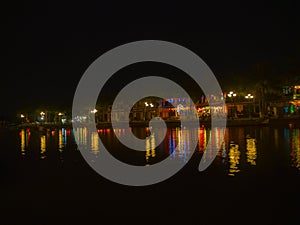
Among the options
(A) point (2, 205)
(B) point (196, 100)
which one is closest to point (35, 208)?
(A) point (2, 205)

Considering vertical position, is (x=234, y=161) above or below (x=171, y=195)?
above

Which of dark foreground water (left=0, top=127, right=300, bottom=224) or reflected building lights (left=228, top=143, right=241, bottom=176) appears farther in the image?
reflected building lights (left=228, top=143, right=241, bottom=176)

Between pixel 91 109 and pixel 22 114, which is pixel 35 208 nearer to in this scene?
pixel 91 109

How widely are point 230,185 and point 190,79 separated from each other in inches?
2384

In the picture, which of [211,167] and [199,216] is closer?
[199,216]

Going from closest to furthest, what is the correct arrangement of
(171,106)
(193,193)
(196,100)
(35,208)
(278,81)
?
1. (35,208)
2. (193,193)
3. (278,81)
4. (196,100)
5. (171,106)

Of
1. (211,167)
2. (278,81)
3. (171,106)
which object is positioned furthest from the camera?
(171,106)

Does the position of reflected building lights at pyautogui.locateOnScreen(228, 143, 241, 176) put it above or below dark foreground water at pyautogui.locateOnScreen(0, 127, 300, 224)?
above

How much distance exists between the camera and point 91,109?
88625 millimetres

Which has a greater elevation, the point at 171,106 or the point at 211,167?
the point at 171,106

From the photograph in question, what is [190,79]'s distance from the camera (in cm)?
6956

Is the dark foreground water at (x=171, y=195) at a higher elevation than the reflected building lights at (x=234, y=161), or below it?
below

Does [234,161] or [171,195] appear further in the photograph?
[234,161]

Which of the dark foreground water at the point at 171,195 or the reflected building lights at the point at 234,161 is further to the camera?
the reflected building lights at the point at 234,161
